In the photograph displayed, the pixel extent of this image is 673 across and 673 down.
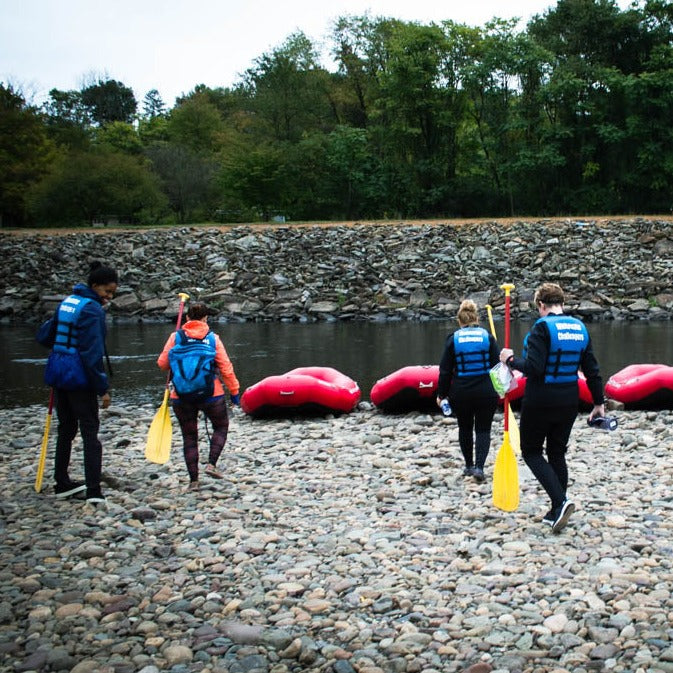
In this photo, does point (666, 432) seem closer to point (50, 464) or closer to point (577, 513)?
point (577, 513)

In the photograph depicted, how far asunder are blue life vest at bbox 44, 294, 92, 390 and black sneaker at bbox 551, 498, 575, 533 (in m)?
3.85

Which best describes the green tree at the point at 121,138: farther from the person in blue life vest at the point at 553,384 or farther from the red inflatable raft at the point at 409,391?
the person in blue life vest at the point at 553,384

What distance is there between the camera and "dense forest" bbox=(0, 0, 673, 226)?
129ft

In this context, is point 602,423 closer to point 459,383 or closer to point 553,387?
point 553,387

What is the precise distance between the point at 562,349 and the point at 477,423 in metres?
2.16

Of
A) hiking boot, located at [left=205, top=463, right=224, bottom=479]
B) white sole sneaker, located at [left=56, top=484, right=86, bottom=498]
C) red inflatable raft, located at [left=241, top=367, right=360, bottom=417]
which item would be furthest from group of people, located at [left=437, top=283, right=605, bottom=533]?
red inflatable raft, located at [left=241, top=367, right=360, bottom=417]

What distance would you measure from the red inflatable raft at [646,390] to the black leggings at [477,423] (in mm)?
4851

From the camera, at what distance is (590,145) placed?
39688 mm

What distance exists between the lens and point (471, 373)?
7.71m

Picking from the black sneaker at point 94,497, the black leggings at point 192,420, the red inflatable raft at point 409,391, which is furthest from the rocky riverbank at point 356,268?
the black sneaker at point 94,497

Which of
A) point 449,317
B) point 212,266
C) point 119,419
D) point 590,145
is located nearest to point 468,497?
point 119,419

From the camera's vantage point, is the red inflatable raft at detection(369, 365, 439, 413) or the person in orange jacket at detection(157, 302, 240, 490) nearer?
the person in orange jacket at detection(157, 302, 240, 490)

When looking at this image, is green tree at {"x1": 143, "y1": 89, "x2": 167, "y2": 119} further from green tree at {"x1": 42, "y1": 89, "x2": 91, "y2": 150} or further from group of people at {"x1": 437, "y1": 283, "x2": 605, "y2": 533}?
group of people at {"x1": 437, "y1": 283, "x2": 605, "y2": 533}

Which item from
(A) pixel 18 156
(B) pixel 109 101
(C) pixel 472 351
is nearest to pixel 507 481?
(C) pixel 472 351
